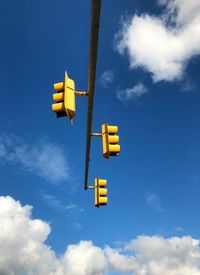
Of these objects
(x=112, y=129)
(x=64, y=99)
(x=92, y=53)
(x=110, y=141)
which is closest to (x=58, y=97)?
(x=64, y=99)

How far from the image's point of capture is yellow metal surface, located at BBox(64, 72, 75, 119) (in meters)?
10.0

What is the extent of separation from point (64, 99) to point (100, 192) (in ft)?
22.7

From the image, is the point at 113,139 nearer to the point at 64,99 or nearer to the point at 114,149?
the point at 114,149

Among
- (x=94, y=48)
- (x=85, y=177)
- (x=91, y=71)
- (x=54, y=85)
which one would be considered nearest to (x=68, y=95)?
(x=54, y=85)

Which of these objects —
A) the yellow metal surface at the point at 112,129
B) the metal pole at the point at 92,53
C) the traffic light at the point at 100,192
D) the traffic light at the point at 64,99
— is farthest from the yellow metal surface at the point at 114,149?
the traffic light at the point at 100,192

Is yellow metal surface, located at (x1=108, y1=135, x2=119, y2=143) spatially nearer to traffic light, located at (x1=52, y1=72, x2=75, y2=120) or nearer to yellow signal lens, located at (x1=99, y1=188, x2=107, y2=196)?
traffic light, located at (x1=52, y1=72, x2=75, y2=120)

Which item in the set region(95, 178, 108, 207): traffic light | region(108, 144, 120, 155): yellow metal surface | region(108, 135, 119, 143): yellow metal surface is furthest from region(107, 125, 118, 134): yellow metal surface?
region(95, 178, 108, 207): traffic light

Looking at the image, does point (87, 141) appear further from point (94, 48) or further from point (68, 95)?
point (94, 48)

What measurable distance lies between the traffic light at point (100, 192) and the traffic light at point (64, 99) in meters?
6.63

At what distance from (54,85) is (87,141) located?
281 centimetres

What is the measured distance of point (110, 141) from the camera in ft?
40.0

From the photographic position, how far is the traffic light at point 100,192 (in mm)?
15992

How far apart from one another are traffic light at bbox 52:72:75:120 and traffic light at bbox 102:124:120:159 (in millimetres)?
2350

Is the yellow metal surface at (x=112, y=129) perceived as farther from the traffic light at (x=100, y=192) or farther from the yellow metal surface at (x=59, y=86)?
the traffic light at (x=100, y=192)
